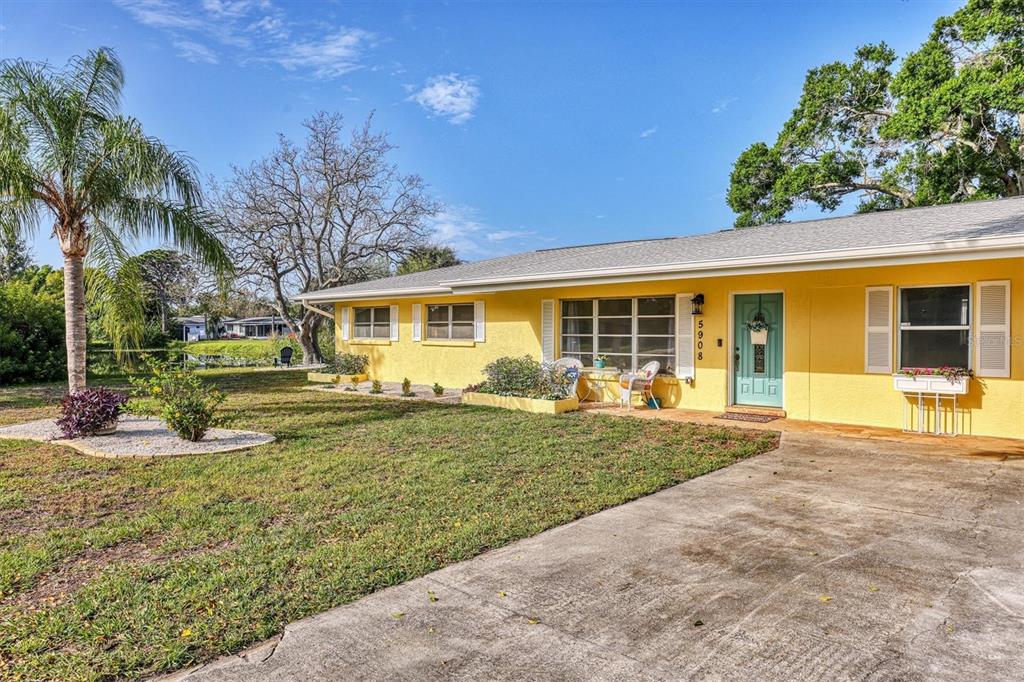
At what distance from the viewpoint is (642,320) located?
1110 cm

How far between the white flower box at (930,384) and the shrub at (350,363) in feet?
41.2

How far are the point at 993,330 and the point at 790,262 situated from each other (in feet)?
8.85

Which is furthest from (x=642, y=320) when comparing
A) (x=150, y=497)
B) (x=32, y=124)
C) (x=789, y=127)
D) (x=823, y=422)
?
(x=789, y=127)

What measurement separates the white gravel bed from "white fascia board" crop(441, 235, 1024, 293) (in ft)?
17.9

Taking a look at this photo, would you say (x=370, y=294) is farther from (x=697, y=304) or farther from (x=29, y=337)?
(x=29, y=337)

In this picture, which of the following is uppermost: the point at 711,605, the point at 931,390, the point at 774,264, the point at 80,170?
the point at 80,170

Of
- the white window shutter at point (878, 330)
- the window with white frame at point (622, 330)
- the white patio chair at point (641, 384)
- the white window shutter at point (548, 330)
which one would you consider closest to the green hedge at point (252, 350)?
the white window shutter at point (548, 330)

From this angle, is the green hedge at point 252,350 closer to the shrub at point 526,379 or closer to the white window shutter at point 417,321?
the white window shutter at point 417,321

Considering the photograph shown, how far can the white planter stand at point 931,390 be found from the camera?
7.66 meters

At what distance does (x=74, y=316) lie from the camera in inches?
343

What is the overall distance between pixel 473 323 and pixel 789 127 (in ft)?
49.7

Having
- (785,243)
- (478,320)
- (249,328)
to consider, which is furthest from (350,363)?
(249,328)

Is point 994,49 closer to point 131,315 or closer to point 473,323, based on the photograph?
point 473,323

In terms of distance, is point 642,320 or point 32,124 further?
point 642,320
